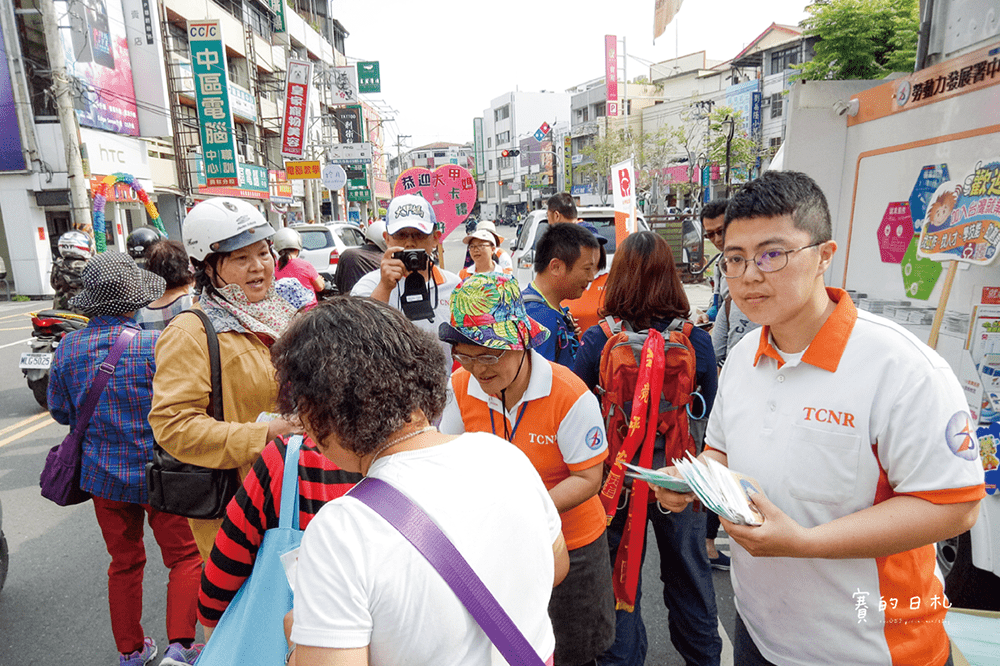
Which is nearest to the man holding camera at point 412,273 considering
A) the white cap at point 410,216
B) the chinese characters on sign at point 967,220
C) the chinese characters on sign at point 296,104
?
the white cap at point 410,216

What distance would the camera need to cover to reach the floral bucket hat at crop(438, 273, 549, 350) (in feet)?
5.79

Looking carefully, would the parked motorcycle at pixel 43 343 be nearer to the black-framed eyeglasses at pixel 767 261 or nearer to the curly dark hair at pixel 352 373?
the curly dark hair at pixel 352 373

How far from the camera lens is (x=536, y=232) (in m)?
8.31

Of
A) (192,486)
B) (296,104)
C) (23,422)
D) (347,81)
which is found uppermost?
(347,81)

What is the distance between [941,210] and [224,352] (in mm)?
3100

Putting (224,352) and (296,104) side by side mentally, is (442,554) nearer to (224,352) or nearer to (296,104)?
(224,352)

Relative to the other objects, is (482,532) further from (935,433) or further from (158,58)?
(158,58)

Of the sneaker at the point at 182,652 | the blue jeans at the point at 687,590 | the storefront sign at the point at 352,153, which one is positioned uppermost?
the storefront sign at the point at 352,153

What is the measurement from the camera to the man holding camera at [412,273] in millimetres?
2861

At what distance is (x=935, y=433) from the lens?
3.87ft

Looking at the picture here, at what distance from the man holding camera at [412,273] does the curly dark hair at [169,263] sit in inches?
37.9

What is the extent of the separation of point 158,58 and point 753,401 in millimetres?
21639

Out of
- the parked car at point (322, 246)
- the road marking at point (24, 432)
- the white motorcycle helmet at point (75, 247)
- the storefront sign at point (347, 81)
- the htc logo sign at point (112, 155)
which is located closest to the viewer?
the white motorcycle helmet at point (75, 247)

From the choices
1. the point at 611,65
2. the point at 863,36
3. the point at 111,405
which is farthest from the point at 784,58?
the point at 111,405
